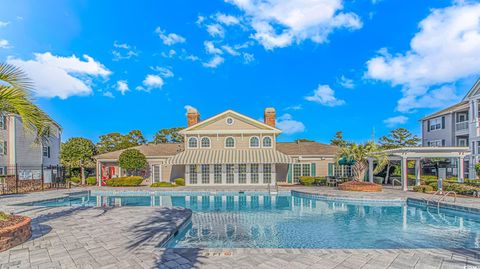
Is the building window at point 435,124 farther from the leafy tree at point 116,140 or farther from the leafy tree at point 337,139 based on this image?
the leafy tree at point 116,140

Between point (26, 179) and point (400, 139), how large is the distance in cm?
5392

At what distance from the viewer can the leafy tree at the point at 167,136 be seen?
2292 inches

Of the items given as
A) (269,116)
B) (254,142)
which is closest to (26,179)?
(254,142)

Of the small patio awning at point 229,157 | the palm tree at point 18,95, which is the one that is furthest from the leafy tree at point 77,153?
the palm tree at point 18,95

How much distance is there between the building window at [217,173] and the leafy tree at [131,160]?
7.99 metres

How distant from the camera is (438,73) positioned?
3797 centimetres

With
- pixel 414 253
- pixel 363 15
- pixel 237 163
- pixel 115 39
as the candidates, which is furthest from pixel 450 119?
pixel 115 39

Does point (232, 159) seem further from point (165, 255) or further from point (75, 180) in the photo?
point (165, 255)

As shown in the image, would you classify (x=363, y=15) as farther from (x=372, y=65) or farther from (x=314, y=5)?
(x=314, y=5)

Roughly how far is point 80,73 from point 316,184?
121ft

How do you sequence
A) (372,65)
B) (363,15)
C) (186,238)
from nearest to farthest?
(186,238), (363,15), (372,65)

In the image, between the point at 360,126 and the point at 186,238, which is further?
the point at 360,126

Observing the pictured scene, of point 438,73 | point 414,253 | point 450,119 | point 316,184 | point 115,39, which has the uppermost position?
point 115,39

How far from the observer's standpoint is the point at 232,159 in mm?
28359
